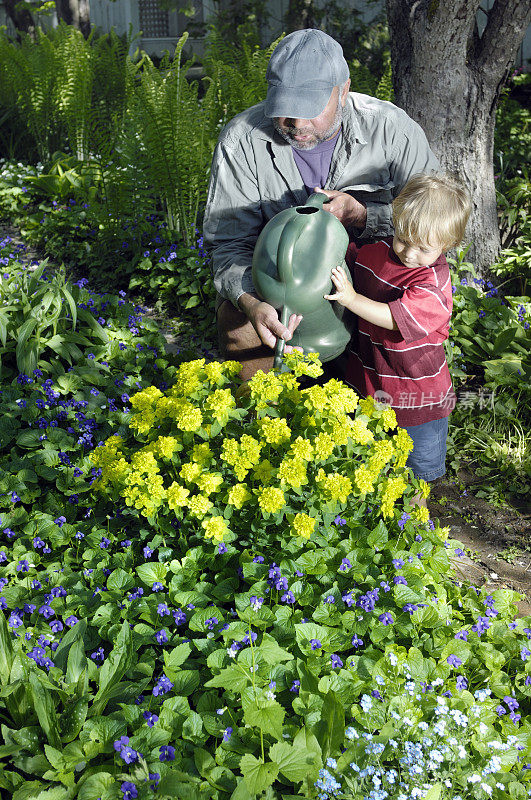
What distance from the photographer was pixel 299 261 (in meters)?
2.23

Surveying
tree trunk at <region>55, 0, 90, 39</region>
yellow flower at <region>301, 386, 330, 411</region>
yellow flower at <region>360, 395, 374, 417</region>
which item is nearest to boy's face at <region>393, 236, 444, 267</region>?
yellow flower at <region>360, 395, 374, 417</region>

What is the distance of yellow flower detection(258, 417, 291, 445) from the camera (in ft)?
6.70

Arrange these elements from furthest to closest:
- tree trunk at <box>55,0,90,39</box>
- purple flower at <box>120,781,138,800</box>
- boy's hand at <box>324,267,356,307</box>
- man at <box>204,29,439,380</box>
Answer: tree trunk at <box>55,0,90,39</box>
man at <box>204,29,439,380</box>
boy's hand at <box>324,267,356,307</box>
purple flower at <box>120,781,138,800</box>

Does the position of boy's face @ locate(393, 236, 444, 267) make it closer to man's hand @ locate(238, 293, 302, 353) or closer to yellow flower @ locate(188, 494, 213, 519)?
man's hand @ locate(238, 293, 302, 353)

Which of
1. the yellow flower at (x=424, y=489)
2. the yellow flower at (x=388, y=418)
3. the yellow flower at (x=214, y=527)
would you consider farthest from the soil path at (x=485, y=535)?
the yellow flower at (x=214, y=527)

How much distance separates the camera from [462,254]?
152 inches

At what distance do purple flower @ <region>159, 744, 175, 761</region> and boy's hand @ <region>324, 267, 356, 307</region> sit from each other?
137 centimetres

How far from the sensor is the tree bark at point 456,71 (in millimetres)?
3703

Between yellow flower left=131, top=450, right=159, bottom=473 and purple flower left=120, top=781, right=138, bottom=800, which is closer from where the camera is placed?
purple flower left=120, top=781, right=138, bottom=800

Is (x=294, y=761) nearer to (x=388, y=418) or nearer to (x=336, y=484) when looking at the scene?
(x=336, y=484)

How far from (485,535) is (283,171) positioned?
163cm

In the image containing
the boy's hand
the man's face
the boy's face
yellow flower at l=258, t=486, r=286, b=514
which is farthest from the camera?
the man's face

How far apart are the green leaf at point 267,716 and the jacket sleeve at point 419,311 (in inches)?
51.3

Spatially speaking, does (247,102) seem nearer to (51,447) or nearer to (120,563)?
(51,447)
